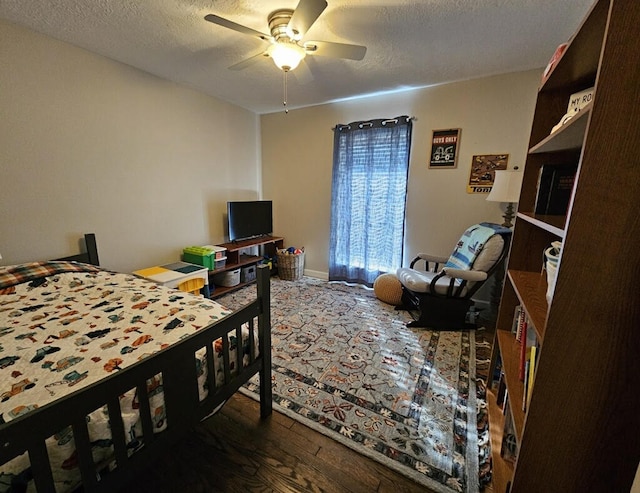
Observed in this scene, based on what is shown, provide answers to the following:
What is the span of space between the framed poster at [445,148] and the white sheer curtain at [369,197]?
0.29 meters

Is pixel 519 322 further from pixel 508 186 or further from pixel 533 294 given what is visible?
pixel 508 186

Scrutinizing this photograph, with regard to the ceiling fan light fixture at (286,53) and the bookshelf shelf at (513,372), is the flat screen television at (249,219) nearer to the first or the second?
the ceiling fan light fixture at (286,53)

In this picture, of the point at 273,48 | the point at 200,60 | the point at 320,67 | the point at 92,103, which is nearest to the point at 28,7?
the point at 92,103

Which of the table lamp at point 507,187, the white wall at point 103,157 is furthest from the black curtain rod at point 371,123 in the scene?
the white wall at point 103,157

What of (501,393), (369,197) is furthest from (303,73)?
(501,393)

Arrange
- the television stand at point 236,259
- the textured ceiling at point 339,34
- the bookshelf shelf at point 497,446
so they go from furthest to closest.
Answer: the television stand at point 236,259 → the textured ceiling at point 339,34 → the bookshelf shelf at point 497,446

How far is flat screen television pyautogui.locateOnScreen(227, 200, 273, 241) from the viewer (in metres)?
3.44

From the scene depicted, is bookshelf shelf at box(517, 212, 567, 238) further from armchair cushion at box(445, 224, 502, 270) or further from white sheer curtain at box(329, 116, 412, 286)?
white sheer curtain at box(329, 116, 412, 286)

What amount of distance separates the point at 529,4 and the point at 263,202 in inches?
123

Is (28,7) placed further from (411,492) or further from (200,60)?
(411,492)

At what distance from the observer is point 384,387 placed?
69.0 inches

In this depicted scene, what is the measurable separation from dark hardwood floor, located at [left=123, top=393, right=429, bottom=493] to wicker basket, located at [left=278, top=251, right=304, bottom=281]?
239 cm

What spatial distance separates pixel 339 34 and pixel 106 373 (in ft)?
7.99

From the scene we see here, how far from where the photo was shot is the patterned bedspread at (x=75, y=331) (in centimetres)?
87
